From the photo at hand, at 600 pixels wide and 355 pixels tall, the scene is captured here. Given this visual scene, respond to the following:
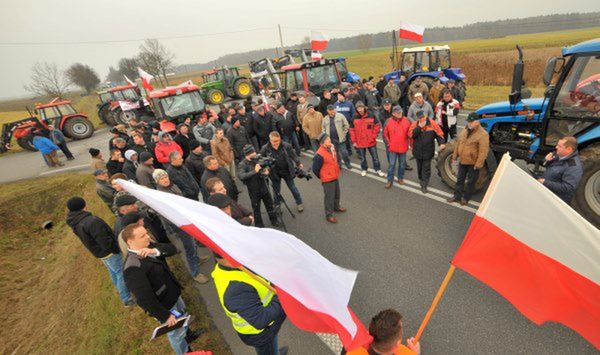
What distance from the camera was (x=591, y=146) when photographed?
4.48 meters

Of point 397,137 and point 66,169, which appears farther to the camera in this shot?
point 66,169

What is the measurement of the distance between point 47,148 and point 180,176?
1141cm

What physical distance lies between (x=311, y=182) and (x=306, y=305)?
18.9 feet

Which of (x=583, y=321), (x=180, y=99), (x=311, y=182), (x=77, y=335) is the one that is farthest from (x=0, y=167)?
(x=583, y=321)

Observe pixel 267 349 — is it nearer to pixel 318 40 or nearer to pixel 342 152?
pixel 342 152

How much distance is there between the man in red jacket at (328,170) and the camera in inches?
214

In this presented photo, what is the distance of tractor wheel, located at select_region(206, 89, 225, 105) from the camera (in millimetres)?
21578

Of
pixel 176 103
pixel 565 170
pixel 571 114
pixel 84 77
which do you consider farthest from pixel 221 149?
pixel 84 77

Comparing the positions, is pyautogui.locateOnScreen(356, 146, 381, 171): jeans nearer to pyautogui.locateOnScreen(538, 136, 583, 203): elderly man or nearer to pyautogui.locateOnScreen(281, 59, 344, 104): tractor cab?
pyautogui.locateOnScreen(538, 136, 583, 203): elderly man

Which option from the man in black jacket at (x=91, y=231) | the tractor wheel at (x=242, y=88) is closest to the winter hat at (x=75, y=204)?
the man in black jacket at (x=91, y=231)

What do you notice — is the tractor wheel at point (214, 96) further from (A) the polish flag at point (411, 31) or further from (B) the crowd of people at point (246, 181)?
(A) the polish flag at point (411, 31)

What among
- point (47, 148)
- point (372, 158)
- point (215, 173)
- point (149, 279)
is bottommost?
point (372, 158)

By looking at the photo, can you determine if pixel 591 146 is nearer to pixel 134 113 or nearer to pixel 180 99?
pixel 180 99

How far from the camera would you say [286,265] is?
226cm
